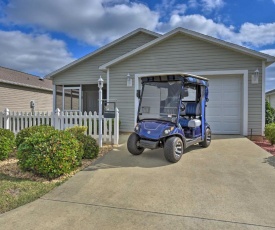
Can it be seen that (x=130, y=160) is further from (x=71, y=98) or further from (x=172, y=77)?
(x=71, y=98)

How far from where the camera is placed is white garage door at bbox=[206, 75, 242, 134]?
877 cm

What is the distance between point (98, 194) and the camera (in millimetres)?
3537

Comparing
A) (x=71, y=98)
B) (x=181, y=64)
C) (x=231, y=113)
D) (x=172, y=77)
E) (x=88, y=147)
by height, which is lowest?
(x=88, y=147)

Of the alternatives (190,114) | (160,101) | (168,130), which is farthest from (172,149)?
(190,114)

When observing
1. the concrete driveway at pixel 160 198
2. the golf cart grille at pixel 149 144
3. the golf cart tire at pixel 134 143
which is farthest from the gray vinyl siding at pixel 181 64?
the golf cart grille at pixel 149 144

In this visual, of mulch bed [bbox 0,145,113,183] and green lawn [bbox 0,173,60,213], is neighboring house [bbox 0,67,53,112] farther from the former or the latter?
green lawn [bbox 0,173,60,213]

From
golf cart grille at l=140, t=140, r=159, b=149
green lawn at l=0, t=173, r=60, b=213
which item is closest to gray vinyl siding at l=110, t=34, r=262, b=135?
golf cart grille at l=140, t=140, r=159, b=149

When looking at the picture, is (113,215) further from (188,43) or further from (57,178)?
(188,43)

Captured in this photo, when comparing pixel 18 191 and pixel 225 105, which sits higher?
pixel 225 105

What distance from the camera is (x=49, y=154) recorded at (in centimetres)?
425

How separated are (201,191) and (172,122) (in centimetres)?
200

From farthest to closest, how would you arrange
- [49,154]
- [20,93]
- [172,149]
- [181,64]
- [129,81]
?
[20,93] < [129,81] < [181,64] < [172,149] < [49,154]

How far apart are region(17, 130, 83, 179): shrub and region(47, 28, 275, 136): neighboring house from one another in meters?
5.40

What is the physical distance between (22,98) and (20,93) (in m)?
0.44
